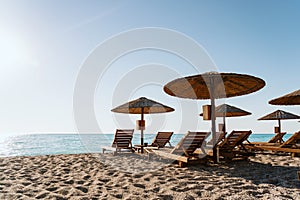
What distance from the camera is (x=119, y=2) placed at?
21.2 ft

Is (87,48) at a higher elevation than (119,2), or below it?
below

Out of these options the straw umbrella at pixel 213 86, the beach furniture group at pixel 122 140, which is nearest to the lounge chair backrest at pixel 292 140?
the straw umbrella at pixel 213 86

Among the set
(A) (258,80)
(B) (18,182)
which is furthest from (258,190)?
(B) (18,182)

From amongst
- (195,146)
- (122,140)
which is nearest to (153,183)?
(195,146)

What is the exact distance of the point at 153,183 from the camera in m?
3.35

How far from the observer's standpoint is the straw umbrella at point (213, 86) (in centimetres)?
480

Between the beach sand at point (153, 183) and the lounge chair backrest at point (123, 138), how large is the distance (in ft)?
8.00

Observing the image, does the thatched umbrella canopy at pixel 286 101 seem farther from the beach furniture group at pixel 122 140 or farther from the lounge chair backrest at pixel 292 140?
the beach furniture group at pixel 122 140

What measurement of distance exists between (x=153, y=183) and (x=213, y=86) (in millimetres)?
2963

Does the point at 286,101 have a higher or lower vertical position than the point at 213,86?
lower

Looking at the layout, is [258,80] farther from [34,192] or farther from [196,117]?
[196,117]

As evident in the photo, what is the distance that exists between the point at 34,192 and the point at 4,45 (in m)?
4.27

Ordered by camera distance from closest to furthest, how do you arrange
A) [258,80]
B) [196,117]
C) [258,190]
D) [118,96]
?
[258,190] → [258,80] → [118,96] → [196,117]

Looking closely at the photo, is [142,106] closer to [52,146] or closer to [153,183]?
[153,183]
